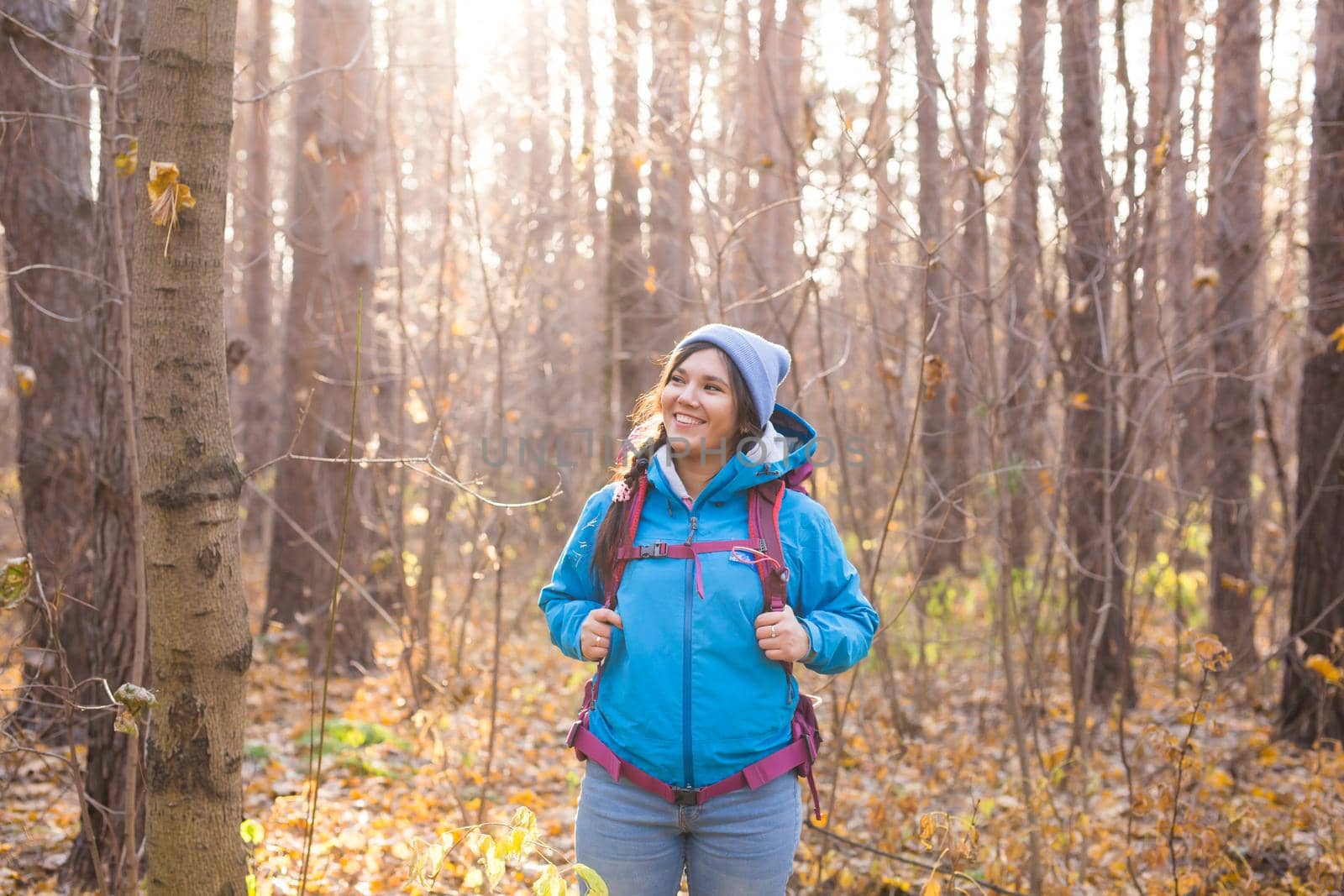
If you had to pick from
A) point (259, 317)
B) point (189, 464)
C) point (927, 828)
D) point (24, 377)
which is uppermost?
point (259, 317)

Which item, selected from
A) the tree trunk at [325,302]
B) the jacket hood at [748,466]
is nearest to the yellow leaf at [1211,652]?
the jacket hood at [748,466]

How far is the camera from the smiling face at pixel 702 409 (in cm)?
236

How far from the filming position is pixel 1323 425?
508cm

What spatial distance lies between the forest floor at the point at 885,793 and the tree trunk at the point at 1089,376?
311mm

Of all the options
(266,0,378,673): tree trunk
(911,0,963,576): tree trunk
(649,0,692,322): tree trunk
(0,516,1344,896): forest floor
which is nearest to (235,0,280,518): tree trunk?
(266,0,378,673): tree trunk

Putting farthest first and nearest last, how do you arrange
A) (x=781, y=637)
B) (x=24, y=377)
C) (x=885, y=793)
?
(x=885, y=793) → (x=24, y=377) → (x=781, y=637)

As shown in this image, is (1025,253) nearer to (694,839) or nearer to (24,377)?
(694,839)

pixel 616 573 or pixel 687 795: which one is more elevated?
pixel 616 573

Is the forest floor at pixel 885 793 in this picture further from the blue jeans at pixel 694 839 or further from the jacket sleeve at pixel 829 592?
the jacket sleeve at pixel 829 592

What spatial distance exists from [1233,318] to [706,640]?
595cm

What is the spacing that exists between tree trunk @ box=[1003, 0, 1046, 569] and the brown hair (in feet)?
5.28

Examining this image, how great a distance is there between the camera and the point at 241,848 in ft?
7.66

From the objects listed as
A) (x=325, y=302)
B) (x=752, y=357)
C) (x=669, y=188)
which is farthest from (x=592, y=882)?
(x=669, y=188)

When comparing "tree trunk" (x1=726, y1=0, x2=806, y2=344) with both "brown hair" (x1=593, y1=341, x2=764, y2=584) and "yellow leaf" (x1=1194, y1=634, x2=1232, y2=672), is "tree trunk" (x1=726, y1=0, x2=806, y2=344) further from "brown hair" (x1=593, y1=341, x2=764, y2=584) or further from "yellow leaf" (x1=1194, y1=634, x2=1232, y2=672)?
"brown hair" (x1=593, y1=341, x2=764, y2=584)
